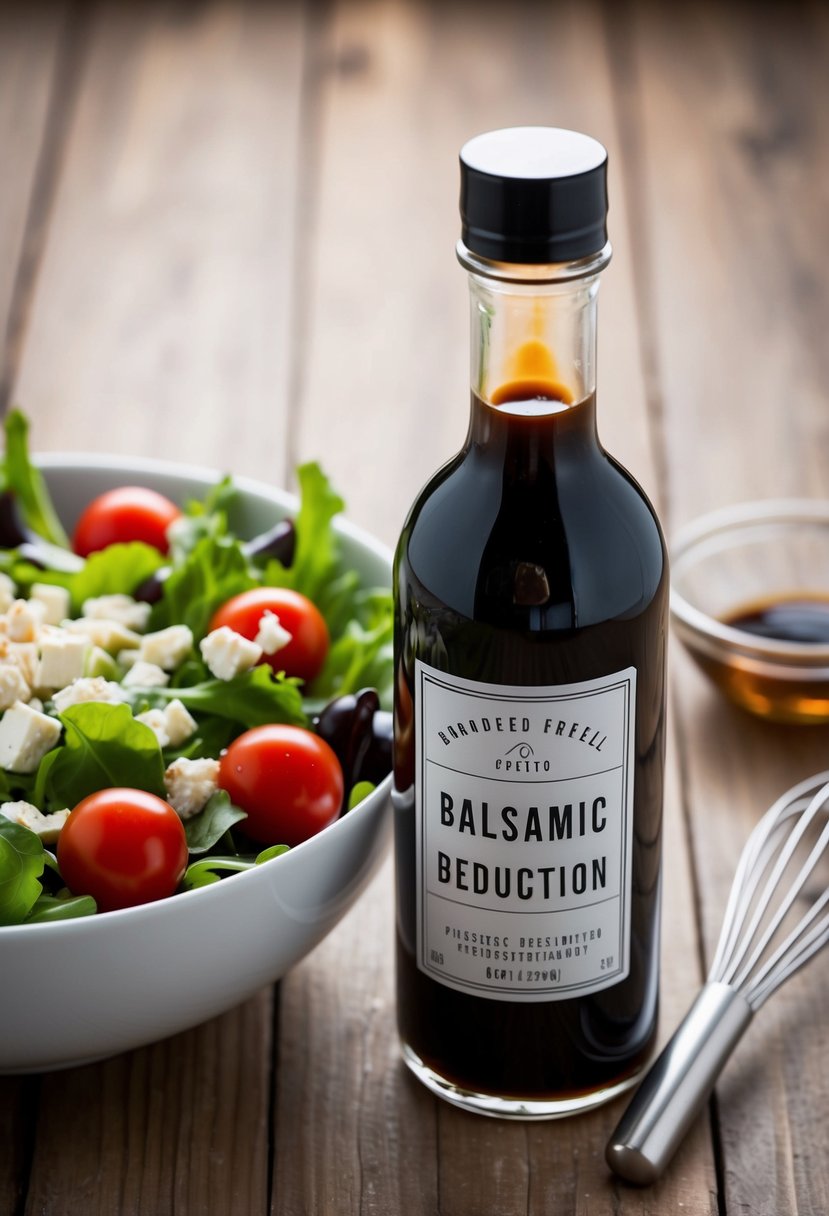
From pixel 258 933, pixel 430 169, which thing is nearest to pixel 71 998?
pixel 258 933

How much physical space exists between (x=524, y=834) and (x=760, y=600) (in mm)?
531

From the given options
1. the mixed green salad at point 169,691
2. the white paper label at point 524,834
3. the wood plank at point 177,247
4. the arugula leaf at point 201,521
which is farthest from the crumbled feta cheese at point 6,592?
the wood plank at point 177,247

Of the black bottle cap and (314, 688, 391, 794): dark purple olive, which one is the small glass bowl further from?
the black bottle cap

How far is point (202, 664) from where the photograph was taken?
924 mm

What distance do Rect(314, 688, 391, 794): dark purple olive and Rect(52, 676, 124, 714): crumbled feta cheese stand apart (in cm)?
12

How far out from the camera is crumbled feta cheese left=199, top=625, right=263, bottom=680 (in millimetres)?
886

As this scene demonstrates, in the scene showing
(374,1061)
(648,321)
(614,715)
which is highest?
(614,715)

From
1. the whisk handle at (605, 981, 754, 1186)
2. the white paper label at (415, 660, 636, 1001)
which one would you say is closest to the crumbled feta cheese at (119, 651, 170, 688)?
the white paper label at (415, 660, 636, 1001)

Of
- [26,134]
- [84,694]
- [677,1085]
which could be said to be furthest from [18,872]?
[26,134]

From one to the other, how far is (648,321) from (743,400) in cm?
15

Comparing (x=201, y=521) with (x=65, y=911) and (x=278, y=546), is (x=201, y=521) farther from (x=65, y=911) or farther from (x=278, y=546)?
(x=65, y=911)

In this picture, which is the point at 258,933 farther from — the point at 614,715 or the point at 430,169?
the point at 430,169

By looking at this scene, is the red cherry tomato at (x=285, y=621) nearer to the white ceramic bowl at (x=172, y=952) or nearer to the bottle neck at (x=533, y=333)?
the white ceramic bowl at (x=172, y=952)

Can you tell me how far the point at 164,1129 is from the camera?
825mm
